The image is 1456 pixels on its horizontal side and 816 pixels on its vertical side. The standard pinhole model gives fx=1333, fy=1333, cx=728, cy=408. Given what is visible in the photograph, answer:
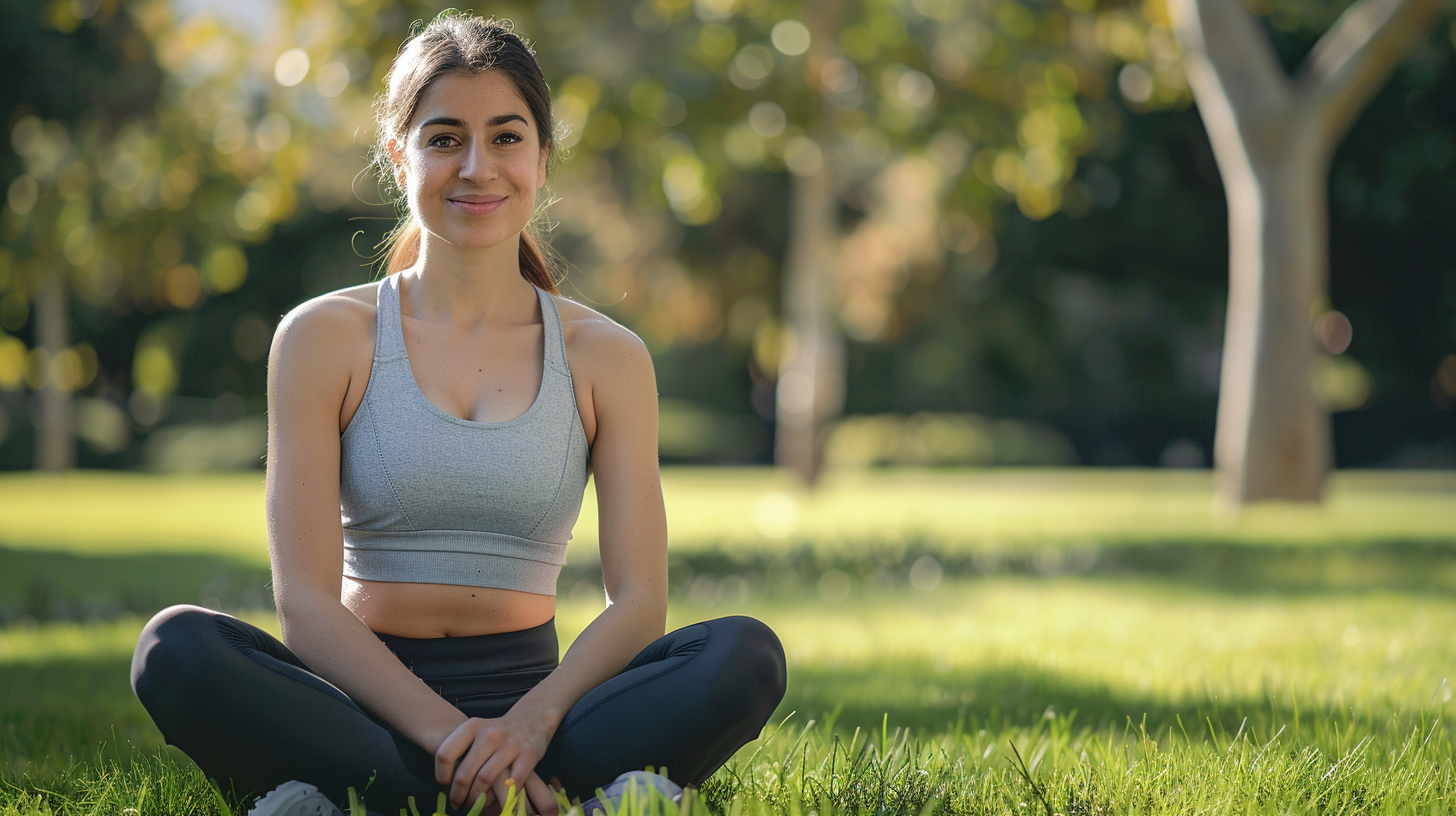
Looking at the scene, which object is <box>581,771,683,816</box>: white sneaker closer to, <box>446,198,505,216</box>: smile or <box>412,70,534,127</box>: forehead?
<box>446,198,505,216</box>: smile

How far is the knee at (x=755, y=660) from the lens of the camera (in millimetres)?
2580

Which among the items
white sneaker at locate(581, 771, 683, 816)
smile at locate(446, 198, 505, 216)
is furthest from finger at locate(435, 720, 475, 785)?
smile at locate(446, 198, 505, 216)

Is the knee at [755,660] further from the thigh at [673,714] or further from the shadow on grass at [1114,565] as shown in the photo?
the shadow on grass at [1114,565]

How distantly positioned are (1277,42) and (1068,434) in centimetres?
1381

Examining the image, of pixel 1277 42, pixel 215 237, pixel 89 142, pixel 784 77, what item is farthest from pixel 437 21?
pixel 1277 42

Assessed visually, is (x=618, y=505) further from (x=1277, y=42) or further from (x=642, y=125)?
(x=1277, y=42)

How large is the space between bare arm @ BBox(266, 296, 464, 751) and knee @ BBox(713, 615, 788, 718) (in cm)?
54

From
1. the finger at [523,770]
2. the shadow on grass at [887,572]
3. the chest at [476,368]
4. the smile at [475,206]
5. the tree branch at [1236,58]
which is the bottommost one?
the shadow on grass at [887,572]

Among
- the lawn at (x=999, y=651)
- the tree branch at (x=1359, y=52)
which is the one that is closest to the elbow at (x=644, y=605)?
the lawn at (x=999, y=651)

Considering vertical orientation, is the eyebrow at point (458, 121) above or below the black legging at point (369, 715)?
above

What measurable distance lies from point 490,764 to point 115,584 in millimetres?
7631

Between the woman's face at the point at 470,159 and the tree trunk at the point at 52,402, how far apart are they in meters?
24.5

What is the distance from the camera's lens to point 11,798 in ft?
8.96

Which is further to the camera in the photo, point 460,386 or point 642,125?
point 642,125
